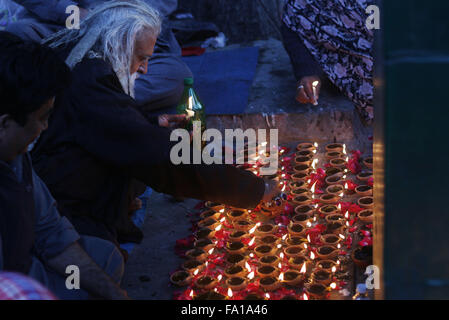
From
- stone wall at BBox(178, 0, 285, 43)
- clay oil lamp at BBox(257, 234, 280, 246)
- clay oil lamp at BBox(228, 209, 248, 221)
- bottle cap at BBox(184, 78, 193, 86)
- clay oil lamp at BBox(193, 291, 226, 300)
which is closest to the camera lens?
clay oil lamp at BBox(193, 291, 226, 300)

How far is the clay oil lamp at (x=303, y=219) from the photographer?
3.60 metres

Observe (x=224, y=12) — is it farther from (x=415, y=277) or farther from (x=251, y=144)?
(x=415, y=277)

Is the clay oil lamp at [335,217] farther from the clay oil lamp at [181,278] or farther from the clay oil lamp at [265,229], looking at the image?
the clay oil lamp at [181,278]

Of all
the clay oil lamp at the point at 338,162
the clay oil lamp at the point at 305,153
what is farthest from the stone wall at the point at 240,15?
the clay oil lamp at the point at 338,162

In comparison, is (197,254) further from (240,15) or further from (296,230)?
(240,15)

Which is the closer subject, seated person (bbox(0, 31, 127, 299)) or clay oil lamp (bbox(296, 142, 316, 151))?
seated person (bbox(0, 31, 127, 299))

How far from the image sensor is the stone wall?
8578 millimetres

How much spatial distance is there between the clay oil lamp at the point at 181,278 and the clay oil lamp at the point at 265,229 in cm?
66

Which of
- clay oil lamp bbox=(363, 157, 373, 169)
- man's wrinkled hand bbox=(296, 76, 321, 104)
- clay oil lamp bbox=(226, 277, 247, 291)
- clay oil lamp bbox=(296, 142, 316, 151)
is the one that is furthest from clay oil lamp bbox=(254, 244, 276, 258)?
man's wrinkled hand bbox=(296, 76, 321, 104)

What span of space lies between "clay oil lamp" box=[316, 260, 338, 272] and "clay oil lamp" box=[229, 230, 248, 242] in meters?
0.58

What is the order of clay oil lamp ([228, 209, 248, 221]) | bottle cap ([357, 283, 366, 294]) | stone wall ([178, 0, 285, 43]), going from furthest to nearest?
stone wall ([178, 0, 285, 43])
clay oil lamp ([228, 209, 248, 221])
bottle cap ([357, 283, 366, 294])

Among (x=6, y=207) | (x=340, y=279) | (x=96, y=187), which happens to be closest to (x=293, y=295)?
(x=340, y=279)

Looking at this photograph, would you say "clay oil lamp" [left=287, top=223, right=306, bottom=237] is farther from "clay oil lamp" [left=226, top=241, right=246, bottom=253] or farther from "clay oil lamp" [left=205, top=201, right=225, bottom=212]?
"clay oil lamp" [left=205, top=201, right=225, bottom=212]
